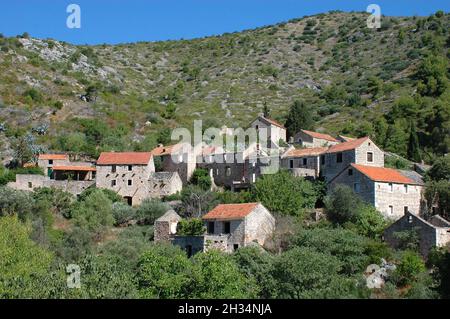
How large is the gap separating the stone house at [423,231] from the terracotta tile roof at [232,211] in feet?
29.7

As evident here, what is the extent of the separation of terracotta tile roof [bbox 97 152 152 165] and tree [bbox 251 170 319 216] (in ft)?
40.2

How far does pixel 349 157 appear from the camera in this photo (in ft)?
176

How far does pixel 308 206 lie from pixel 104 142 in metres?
30.2

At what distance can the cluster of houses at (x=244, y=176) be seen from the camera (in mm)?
45625

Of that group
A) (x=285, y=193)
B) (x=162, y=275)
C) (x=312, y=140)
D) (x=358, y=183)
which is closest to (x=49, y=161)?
(x=312, y=140)

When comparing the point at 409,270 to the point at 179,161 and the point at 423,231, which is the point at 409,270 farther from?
the point at 179,161

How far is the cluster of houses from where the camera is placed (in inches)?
1796

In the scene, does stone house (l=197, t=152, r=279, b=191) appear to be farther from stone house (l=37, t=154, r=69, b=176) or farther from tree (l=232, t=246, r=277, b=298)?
tree (l=232, t=246, r=277, b=298)

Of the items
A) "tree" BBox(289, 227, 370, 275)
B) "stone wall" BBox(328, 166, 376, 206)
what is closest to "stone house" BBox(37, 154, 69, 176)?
"stone wall" BBox(328, 166, 376, 206)

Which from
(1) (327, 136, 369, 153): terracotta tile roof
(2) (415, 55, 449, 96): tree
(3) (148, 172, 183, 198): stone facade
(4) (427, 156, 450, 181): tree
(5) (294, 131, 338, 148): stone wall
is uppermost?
(2) (415, 55, 449, 96): tree

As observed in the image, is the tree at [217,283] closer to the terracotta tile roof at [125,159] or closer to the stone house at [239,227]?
the stone house at [239,227]

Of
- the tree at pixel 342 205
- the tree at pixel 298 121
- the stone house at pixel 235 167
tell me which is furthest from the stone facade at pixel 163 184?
the tree at pixel 298 121

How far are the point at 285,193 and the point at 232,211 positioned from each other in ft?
16.5

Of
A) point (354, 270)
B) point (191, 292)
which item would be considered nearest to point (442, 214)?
point (354, 270)
